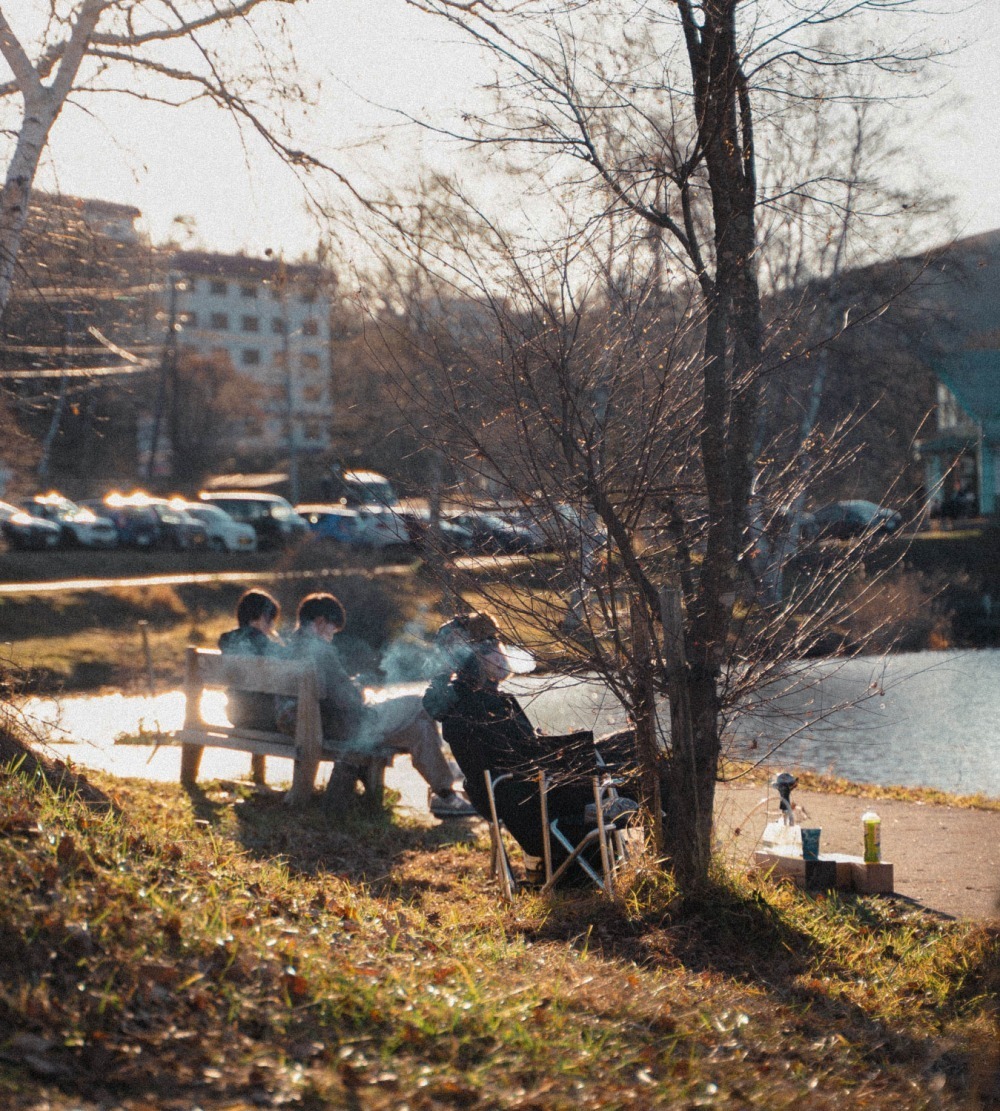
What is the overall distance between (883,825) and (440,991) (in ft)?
16.6

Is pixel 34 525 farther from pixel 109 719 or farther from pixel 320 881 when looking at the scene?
pixel 320 881

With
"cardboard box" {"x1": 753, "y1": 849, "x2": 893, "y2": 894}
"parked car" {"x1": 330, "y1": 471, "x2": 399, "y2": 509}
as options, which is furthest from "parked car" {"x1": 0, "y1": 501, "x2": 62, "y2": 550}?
"cardboard box" {"x1": 753, "y1": 849, "x2": 893, "y2": 894}

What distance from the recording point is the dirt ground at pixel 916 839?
669 cm

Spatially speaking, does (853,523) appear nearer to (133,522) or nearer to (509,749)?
(509,749)

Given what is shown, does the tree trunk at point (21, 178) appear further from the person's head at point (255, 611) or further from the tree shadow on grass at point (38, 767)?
the tree shadow on grass at point (38, 767)

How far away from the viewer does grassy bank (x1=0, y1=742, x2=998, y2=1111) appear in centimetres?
348

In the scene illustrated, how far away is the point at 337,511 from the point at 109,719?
20983 mm

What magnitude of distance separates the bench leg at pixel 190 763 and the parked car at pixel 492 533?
367 centimetres

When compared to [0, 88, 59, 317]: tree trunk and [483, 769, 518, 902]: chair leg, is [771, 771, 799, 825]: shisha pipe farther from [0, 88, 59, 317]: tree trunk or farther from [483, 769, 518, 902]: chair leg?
[0, 88, 59, 317]: tree trunk

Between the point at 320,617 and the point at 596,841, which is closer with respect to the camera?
the point at 596,841

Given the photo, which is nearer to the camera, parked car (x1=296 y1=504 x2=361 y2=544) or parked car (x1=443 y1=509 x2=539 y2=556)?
parked car (x1=443 y1=509 x2=539 y2=556)

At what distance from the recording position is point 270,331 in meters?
77.2

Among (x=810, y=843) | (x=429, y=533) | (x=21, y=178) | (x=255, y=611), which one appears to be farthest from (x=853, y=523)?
(x=21, y=178)

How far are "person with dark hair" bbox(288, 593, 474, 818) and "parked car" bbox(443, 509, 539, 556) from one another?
2.27m
